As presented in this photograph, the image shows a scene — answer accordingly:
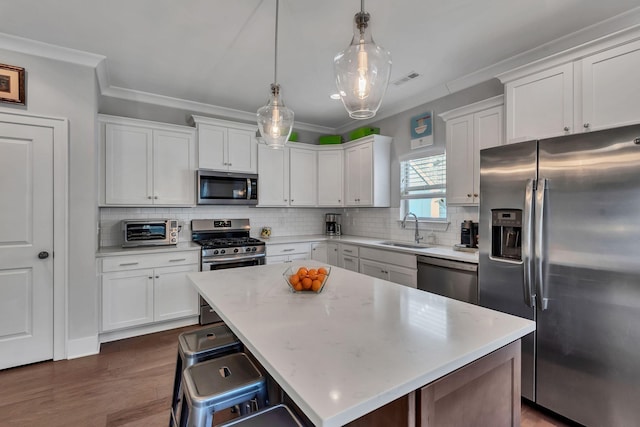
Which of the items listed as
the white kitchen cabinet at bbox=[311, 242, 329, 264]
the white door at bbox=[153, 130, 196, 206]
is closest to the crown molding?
the white door at bbox=[153, 130, 196, 206]

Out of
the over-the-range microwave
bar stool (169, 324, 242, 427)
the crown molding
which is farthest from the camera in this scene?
the over-the-range microwave

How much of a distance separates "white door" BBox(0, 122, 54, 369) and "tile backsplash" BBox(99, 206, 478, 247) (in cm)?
85

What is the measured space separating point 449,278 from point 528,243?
33.3 inches

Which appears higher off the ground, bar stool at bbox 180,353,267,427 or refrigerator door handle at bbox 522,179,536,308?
refrigerator door handle at bbox 522,179,536,308

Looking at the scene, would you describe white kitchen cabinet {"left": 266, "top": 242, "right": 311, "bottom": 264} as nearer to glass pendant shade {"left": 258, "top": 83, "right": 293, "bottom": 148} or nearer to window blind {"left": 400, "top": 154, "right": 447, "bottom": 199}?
window blind {"left": 400, "top": 154, "right": 447, "bottom": 199}

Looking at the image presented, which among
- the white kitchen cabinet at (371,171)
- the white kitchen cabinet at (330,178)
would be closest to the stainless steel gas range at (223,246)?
the white kitchen cabinet at (330,178)

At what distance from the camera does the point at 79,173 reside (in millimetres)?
2791

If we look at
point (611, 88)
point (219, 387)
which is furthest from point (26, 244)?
point (611, 88)

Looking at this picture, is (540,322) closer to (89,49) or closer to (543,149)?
(543,149)

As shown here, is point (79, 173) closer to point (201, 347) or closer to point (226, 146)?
point (226, 146)

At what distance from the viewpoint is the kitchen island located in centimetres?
79

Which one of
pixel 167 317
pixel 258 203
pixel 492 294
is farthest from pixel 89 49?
pixel 492 294

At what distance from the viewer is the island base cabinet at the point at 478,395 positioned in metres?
0.94

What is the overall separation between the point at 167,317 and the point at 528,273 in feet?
11.1
